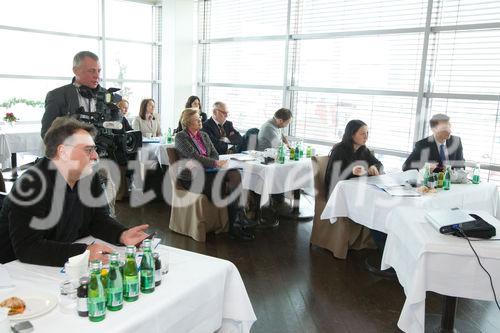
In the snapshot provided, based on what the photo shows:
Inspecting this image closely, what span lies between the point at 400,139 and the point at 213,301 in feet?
14.0

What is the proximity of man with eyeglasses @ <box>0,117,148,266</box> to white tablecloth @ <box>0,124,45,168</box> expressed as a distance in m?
3.87

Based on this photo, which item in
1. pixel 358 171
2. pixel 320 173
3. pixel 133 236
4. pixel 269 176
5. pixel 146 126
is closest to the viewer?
pixel 133 236

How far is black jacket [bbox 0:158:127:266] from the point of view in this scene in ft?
5.28

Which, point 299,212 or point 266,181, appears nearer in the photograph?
point 266,181

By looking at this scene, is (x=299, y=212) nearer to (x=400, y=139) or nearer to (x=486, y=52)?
(x=400, y=139)

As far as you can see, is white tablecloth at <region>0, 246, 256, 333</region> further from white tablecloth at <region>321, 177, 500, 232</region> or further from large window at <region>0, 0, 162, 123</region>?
large window at <region>0, 0, 162, 123</region>

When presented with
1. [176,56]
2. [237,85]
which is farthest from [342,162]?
[176,56]

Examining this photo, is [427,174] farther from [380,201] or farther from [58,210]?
[58,210]

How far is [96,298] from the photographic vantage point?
3.98 ft

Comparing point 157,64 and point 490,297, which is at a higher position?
point 157,64

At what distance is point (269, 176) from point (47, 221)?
268 cm

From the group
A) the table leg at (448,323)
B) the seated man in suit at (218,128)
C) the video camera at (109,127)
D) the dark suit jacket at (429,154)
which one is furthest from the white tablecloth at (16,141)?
the table leg at (448,323)

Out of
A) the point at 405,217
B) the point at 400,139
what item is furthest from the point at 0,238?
the point at 400,139

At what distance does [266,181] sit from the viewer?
4188mm
